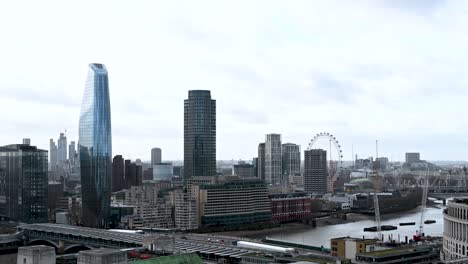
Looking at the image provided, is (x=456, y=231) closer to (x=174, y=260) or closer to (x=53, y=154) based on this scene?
(x=174, y=260)

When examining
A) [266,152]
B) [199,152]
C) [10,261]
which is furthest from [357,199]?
[10,261]

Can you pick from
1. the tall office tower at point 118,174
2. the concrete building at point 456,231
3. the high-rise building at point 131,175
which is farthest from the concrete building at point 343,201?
the concrete building at point 456,231

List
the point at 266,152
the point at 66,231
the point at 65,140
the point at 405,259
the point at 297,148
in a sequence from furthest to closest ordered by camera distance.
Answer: the point at 65,140 → the point at 297,148 → the point at 266,152 → the point at 66,231 → the point at 405,259

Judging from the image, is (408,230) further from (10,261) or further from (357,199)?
(10,261)

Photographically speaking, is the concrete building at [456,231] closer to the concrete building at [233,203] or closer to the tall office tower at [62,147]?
the concrete building at [233,203]

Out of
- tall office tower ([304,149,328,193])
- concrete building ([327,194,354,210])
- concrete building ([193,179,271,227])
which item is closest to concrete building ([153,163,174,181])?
tall office tower ([304,149,328,193])

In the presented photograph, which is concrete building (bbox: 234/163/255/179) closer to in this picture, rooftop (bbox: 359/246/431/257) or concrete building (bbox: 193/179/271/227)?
concrete building (bbox: 193/179/271/227)
